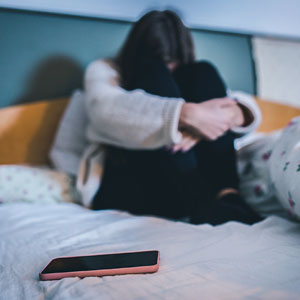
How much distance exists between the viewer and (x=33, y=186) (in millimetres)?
777

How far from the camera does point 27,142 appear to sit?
3.44ft

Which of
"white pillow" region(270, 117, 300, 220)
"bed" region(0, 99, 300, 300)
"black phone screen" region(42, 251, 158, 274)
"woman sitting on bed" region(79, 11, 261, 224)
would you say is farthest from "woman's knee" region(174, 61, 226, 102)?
"black phone screen" region(42, 251, 158, 274)

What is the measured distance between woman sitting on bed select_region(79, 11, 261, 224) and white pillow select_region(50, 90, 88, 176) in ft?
0.50

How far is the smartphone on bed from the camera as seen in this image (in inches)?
13.6

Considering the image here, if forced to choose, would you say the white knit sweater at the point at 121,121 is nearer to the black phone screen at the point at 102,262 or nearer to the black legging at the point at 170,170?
the black legging at the point at 170,170

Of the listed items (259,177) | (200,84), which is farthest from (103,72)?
(259,177)

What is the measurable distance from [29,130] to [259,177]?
0.81 meters

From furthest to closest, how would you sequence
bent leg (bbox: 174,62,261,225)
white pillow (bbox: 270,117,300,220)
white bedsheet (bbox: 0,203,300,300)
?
bent leg (bbox: 174,62,261,225) → white pillow (bbox: 270,117,300,220) → white bedsheet (bbox: 0,203,300,300)

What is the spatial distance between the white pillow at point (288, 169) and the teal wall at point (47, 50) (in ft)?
2.87

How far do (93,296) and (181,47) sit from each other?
0.79 metres

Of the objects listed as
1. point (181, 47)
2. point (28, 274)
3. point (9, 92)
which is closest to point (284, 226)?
point (28, 274)

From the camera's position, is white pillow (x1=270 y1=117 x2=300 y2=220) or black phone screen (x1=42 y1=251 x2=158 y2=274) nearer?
black phone screen (x1=42 y1=251 x2=158 y2=274)

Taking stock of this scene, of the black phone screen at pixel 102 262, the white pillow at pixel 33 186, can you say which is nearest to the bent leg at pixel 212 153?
the black phone screen at pixel 102 262

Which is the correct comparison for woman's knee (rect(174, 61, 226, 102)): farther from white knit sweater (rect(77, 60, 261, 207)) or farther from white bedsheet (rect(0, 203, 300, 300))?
white bedsheet (rect(0, 203, 300, 300))
